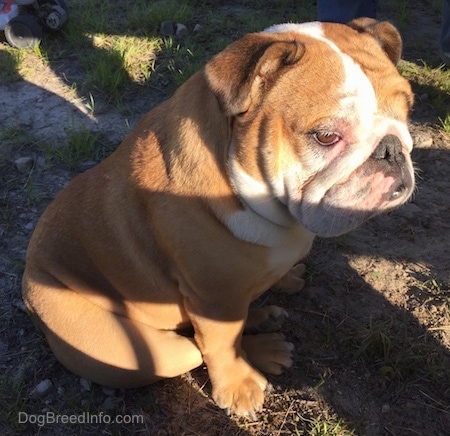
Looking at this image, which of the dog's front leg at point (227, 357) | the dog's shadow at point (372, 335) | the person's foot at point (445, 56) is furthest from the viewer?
the person's foot at point (445, 56)

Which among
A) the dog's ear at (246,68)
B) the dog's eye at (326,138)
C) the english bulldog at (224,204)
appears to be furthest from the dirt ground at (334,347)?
the dog's ear at (246,68)

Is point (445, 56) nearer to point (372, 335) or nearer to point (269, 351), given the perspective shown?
point (372, 335)

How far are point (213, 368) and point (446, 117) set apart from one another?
2552 millimetres

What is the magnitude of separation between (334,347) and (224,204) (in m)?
1.12

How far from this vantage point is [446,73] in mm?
4414

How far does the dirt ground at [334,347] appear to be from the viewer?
Result: 8.38ft

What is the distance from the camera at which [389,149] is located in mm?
1908

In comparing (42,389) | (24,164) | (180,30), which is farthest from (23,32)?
(42,389)

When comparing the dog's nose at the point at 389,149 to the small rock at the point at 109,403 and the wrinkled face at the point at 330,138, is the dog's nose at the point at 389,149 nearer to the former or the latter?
the wrinkled face at the point at 330,138

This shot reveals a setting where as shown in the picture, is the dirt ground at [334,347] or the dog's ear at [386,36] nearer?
the dog's ear at [386,36]

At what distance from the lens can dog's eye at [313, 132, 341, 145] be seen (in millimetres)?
1859

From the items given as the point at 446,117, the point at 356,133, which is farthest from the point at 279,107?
the point at 446,117

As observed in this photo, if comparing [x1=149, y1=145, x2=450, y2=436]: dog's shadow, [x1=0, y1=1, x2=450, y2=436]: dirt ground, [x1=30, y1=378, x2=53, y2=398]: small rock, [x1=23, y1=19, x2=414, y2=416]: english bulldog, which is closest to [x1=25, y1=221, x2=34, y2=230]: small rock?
[x1=0, y1=1, x2=450, y2=436]: dirt ground

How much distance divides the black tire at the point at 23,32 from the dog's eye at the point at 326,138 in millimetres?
3529
